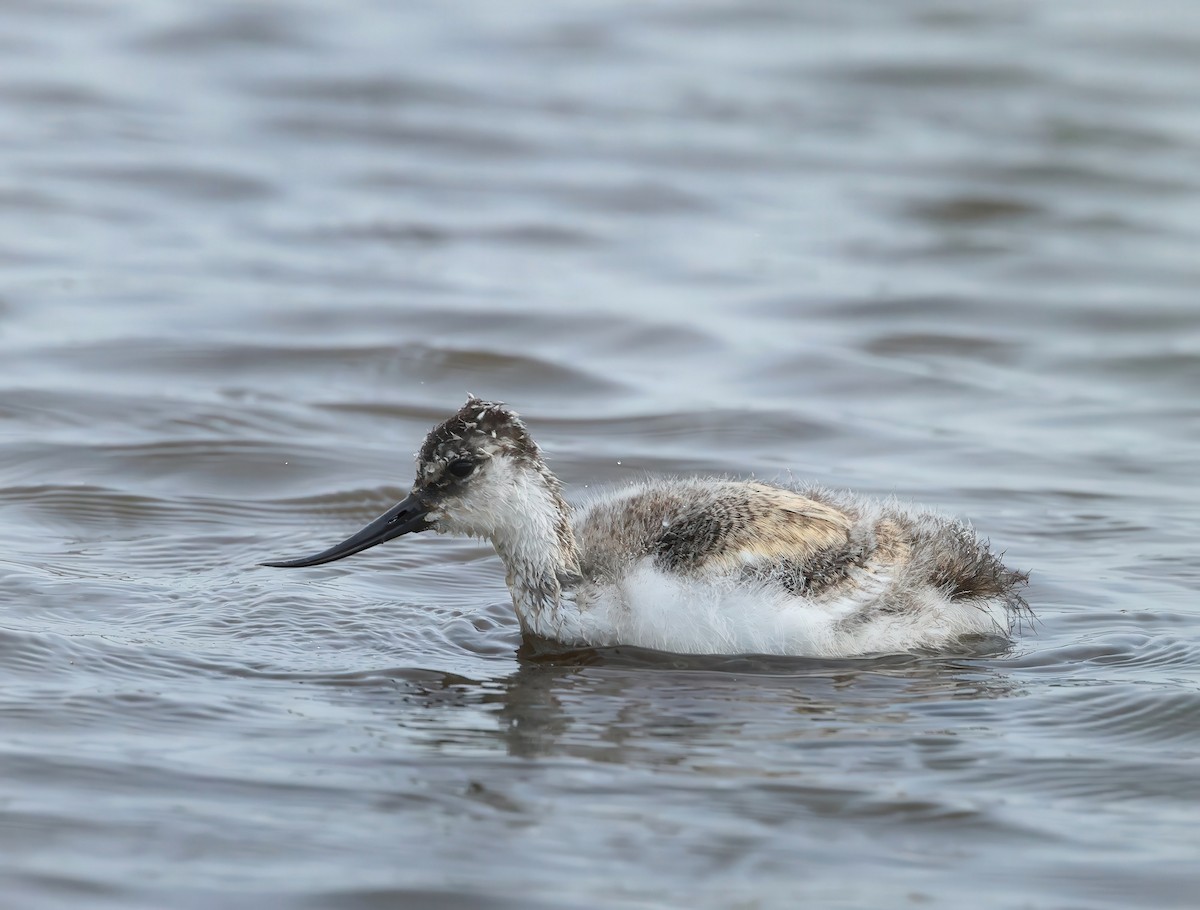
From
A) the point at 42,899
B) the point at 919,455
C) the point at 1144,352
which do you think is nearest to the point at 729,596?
the point at 42,899

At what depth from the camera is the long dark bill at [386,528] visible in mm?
7156

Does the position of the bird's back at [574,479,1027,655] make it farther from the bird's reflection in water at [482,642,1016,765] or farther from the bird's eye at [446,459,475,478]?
the bird's eye at [446,459,475,478]

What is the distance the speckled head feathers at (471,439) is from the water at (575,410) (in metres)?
0.65

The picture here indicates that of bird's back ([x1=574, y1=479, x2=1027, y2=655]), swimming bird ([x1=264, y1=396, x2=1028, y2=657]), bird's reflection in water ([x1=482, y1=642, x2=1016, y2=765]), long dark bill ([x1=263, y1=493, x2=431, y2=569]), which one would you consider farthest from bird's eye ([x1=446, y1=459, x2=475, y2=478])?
bird's reflection in water ([x1=482, y1=642, x2=1016, y2=765])

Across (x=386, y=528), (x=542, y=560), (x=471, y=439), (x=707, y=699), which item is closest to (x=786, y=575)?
(x=707, y=699)

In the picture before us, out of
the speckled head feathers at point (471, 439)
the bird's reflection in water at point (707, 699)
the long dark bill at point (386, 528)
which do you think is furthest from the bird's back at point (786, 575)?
the long dark bill at point (386, 528)

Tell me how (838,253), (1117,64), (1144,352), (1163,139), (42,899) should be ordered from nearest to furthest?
(42,899) < (1144,352) < (838,253) < (1163,139) < (1117,64)

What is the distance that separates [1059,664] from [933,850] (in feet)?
6.20

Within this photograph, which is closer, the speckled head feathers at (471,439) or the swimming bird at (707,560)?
the swimming bird at (707,560)

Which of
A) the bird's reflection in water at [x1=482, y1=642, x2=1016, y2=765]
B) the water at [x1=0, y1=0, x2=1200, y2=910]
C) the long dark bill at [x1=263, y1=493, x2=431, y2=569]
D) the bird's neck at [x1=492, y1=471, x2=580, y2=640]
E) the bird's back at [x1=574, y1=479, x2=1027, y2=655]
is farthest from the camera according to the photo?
the long dark bill at [x1=263, y1=493, x2=431, y2=569]

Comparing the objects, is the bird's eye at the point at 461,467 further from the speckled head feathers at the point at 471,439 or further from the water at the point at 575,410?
the water at the point at 575,410

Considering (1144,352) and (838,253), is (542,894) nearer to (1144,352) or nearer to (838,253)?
(1144,352)

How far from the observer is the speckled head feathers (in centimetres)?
705

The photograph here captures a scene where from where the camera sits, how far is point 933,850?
5035mm
